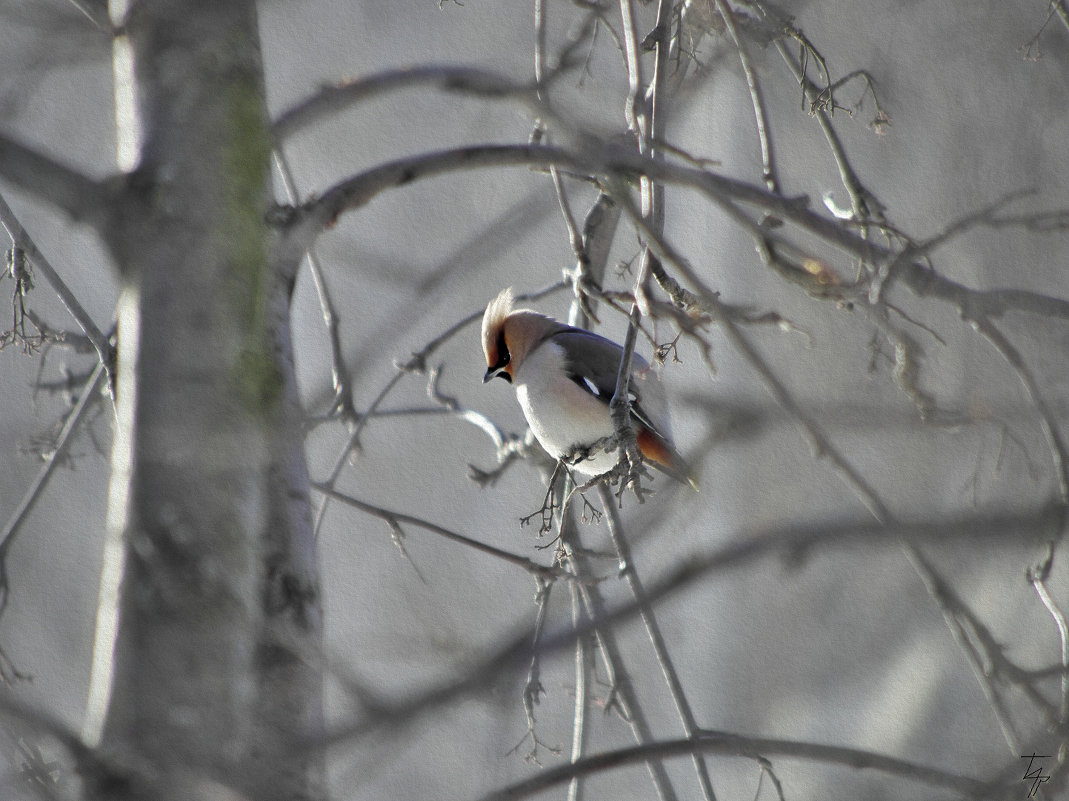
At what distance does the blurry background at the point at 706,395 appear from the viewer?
12.4 ft

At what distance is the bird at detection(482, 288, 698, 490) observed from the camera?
263 cm

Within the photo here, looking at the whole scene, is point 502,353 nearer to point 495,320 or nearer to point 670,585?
point 495,320

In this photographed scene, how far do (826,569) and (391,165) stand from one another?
3.91 metres

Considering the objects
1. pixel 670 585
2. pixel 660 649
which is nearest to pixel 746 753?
pixel 670 585

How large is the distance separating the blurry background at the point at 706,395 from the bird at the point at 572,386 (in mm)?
420

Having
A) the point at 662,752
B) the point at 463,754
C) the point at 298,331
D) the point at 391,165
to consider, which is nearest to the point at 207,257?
the point at 391,165

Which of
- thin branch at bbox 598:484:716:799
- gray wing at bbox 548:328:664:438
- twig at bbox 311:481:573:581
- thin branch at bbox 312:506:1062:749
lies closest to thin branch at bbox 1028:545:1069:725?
thin branch at bbox 312:506:1062:749

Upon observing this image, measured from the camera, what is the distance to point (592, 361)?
9.29ft

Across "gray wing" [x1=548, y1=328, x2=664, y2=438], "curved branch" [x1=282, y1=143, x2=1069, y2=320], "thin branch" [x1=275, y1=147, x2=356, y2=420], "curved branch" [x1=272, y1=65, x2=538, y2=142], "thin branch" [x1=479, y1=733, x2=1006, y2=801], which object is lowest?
"thin branch" [x1=479, y1=733, x2=1006, y2=801]

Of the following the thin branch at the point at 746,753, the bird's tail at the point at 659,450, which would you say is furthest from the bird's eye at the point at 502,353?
the thin branch at the point at 746,753

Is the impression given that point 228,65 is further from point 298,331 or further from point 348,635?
point 348,635

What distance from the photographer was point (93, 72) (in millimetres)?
4562

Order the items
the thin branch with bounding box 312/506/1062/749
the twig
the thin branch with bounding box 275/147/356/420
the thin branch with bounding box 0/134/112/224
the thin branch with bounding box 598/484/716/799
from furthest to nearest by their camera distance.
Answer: the thin branch with bounding box 275/147/356/420 → the thin branch with bounding box 598/484/716/799 → the twig → the thin branch with bounding box 0/134/112/224 → the thin branch with bounding box 312/506/1062/749

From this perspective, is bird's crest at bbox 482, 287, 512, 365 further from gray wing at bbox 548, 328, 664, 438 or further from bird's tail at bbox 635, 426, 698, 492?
bird's tail at bbox 635, 426, 698, 492
